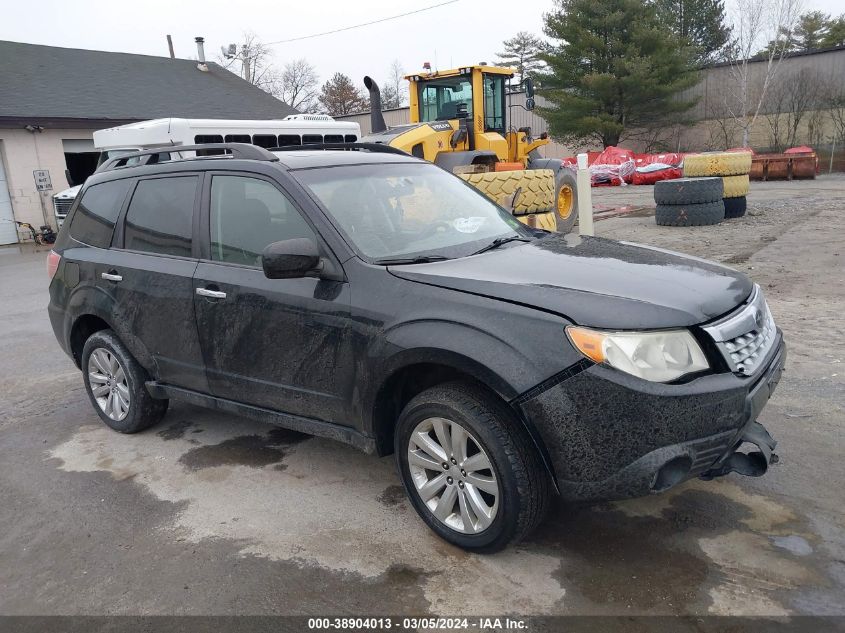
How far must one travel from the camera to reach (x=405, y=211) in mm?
3889

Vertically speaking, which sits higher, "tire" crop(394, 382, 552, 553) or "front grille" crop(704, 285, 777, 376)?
"front grille" crop(704, 285, 777, 376)

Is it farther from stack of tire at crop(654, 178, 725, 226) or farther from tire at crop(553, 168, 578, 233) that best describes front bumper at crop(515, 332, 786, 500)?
stack of tire at crop(654, 178, 725, 226)

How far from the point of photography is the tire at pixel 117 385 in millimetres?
4605

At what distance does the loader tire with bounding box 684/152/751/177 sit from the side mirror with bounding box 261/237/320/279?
1088 centimetres

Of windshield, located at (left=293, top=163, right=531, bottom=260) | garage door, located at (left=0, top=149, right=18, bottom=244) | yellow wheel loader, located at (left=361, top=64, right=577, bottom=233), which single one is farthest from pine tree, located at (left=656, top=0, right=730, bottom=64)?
windshield, located at (left=293, top=163, right=531, bottom=260)

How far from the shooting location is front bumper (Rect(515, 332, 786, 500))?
2.62 meters

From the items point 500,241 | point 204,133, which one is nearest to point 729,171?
point 500,241

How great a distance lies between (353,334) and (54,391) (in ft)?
12.6

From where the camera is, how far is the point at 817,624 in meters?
2.52

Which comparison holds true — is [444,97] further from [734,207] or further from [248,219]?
[248,219]

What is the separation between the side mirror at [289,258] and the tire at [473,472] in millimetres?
855

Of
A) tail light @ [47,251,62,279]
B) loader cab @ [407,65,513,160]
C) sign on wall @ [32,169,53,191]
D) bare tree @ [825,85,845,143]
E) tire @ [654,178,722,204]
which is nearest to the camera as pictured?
tail light @ [47,251,62,279]

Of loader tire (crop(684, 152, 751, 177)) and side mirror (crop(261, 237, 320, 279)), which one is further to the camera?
loader tire (crop(684, 152, 751, 177))

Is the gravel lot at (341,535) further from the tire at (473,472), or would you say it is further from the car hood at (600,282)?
the car hood at (600,282)
